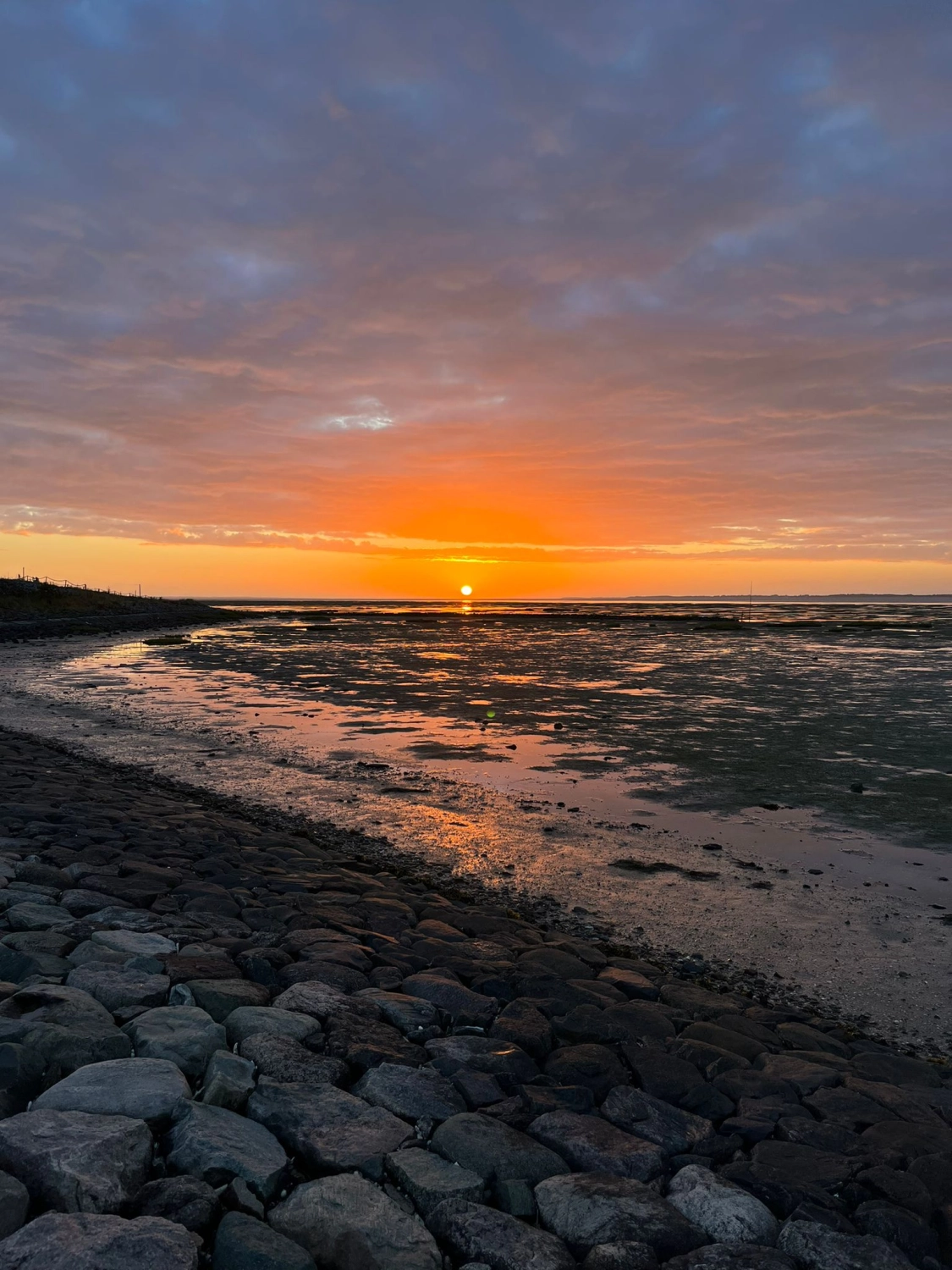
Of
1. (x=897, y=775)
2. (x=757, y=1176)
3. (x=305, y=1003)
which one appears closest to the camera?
(x=757, y=1176)

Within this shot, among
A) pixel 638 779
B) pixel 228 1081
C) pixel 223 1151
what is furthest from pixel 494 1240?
pixel 638 779

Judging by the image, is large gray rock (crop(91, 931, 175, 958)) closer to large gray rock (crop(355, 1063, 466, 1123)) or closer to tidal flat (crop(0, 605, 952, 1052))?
large gray rock (crop(355, 1063, 466, 1123))

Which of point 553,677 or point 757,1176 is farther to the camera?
point 553,677

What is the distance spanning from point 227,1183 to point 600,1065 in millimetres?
2199

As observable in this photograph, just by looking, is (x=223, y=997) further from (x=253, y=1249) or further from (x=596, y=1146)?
(x=596, y=1146)

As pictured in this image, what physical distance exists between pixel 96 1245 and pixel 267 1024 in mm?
1781

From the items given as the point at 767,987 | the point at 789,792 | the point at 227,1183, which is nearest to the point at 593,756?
the point at 789,792

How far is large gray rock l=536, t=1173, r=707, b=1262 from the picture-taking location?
3164mm

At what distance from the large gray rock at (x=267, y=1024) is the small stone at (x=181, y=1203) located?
1186mm

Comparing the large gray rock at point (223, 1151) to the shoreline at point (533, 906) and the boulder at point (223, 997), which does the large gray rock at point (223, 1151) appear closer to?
the boulder at point (223, 997)

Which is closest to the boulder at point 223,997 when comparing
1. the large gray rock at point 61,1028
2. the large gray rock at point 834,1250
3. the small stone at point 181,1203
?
the large gray rock at point 61,1028

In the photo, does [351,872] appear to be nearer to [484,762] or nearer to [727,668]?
[484,762]

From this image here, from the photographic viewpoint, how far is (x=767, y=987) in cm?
642

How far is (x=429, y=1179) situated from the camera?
337 cm
